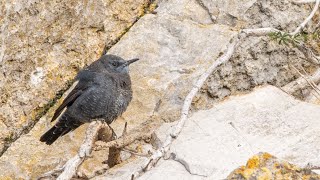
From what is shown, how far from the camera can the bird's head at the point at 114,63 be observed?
25.2 ft

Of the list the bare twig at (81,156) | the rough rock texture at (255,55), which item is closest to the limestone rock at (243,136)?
the rough rock texture at (255,55)

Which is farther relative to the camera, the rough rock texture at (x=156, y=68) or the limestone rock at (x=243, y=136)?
the rough rock texture at (x=156, y=68)

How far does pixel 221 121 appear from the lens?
6914mm

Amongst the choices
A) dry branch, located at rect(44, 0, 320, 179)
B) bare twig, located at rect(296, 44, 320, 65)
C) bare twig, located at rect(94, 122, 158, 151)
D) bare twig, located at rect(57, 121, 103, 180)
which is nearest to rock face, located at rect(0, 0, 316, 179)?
bare twig, located at rect(94, 122, 158, 151)

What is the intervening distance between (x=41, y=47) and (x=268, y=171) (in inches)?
149

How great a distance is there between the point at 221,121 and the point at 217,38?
121cm

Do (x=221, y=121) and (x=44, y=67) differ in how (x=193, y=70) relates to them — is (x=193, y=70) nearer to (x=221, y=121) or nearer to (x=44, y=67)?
(x=221, y=121)

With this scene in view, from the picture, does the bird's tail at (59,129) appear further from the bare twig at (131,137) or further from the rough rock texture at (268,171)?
the rough rock texture at (268,171)

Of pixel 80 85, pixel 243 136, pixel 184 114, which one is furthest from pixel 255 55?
pixel 184 114

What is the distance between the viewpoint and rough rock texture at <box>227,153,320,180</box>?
4.62 metres

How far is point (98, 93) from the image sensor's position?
777 cm

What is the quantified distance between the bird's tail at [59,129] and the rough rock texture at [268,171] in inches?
119

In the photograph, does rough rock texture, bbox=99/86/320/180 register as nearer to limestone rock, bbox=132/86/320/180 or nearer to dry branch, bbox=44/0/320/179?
limestone rock, bbox=132/86/320/180

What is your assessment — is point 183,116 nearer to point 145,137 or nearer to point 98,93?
point 145,137
